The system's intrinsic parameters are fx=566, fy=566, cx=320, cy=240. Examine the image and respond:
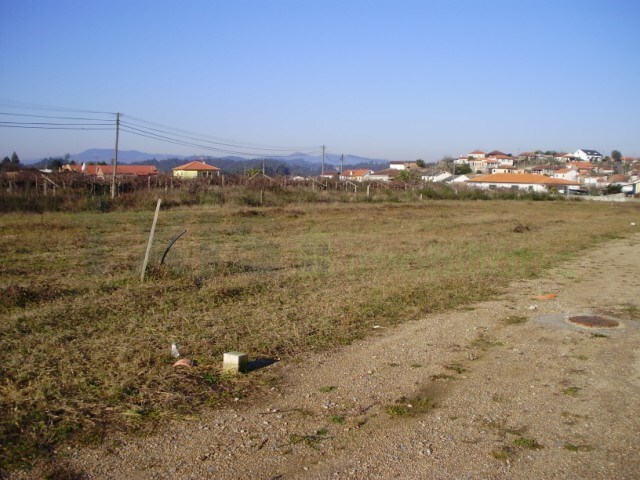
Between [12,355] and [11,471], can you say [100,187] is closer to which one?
[12,355]

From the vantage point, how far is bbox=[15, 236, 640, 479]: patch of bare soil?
375cm

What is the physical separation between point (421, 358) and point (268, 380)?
5.71ft

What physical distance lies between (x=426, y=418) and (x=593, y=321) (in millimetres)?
4305

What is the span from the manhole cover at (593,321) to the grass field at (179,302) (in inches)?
68.7

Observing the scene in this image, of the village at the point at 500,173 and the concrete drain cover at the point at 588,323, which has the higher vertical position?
the village at the point at 500,173

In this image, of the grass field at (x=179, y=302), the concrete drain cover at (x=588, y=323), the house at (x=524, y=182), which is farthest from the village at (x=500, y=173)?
the concrete drain cover at (x=588, y=323)

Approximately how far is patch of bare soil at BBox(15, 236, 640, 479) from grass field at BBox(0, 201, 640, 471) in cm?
45

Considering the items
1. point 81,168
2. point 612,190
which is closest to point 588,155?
point 612,190

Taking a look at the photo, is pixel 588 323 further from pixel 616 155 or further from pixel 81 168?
pixel 616 155

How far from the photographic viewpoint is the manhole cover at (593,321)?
24.8ft

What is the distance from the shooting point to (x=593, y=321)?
25.4 ft

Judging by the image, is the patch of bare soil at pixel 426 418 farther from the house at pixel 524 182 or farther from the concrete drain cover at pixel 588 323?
the house at pixel 524 182

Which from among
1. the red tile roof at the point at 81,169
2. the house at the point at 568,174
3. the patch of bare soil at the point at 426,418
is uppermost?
the house at the point at 568,174

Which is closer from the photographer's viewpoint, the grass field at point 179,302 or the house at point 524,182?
the grass field at point 179,302
